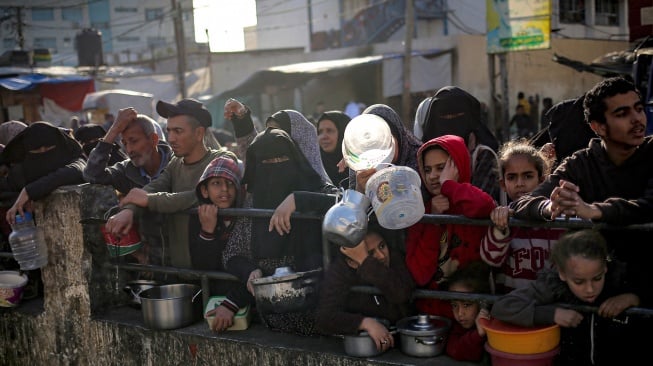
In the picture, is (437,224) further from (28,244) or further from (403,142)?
(28,244)

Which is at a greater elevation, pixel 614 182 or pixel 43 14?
pixel 43 14

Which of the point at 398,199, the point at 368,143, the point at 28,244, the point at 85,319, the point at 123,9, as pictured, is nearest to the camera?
the point at 398,199

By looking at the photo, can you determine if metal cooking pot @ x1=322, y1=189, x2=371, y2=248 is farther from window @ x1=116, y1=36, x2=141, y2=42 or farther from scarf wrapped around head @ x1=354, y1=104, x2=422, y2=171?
window @ x1=116, y1=36, x2=141, y2=42

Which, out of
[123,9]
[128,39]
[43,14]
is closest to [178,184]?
[43,14]

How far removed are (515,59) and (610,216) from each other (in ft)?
79.5

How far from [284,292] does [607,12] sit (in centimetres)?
3380

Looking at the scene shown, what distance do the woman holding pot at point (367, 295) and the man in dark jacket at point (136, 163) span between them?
5.13 feet

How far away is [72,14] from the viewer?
2238 inches

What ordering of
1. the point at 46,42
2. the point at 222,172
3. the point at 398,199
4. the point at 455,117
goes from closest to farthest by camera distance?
1. the point at 398,199
2. the point at 222,172
3. the point at 455,117
4. the point at 46,42

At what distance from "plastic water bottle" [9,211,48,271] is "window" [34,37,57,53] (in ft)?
189

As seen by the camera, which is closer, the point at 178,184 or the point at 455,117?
the point at 455,117

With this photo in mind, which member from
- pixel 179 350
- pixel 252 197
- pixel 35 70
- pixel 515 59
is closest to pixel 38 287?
pixel 179 350

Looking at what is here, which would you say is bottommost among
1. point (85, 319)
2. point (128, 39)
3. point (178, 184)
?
point (85, 319)

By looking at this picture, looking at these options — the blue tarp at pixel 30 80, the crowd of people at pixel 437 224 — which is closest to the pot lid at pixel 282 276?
the crowd of people at pixel 437 224
